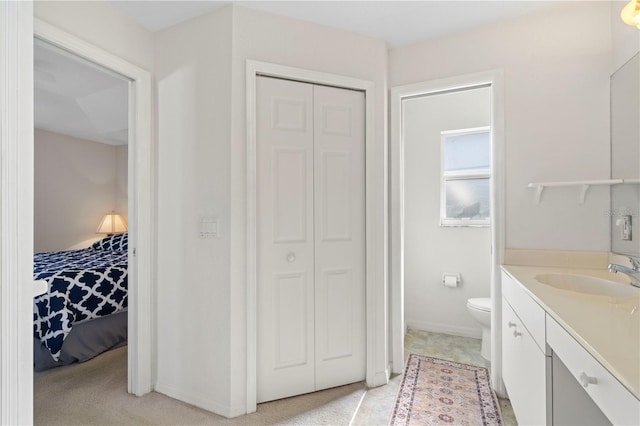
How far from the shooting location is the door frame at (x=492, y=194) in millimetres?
2107

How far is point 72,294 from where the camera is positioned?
246cm

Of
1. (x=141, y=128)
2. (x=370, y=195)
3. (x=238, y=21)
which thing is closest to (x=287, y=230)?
(x=370, y=195)

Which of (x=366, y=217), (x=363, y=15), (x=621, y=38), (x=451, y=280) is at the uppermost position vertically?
(x=363, y=15)

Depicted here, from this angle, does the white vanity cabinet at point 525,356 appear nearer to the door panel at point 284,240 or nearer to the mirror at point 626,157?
the mirror at point 626,157

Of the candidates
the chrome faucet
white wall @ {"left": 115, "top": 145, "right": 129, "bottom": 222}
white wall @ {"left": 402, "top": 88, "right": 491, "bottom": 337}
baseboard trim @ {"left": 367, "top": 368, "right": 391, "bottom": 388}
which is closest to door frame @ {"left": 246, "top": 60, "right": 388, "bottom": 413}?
baseboard trim @ {"left": 367, "top": 368, "right": 391, "bottom": 388}

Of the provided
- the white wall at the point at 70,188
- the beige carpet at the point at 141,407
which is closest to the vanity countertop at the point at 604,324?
the beige carpet at the point at 141,407

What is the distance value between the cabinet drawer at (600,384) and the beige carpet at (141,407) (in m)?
1.28

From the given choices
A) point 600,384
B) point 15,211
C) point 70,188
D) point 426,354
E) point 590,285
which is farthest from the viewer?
point 70,188

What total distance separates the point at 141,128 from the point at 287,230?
1.16 meters

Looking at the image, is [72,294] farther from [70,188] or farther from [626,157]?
[626,157]

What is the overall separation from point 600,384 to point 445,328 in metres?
2.51

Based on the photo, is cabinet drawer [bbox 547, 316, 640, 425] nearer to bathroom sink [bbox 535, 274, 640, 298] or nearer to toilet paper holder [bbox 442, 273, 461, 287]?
bathroom sink [bbox 535, 274, 640, 298]

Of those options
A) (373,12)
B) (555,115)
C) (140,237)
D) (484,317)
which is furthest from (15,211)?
(484,317)

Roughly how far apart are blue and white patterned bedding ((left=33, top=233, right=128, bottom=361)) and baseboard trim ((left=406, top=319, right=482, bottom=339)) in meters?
2.70
